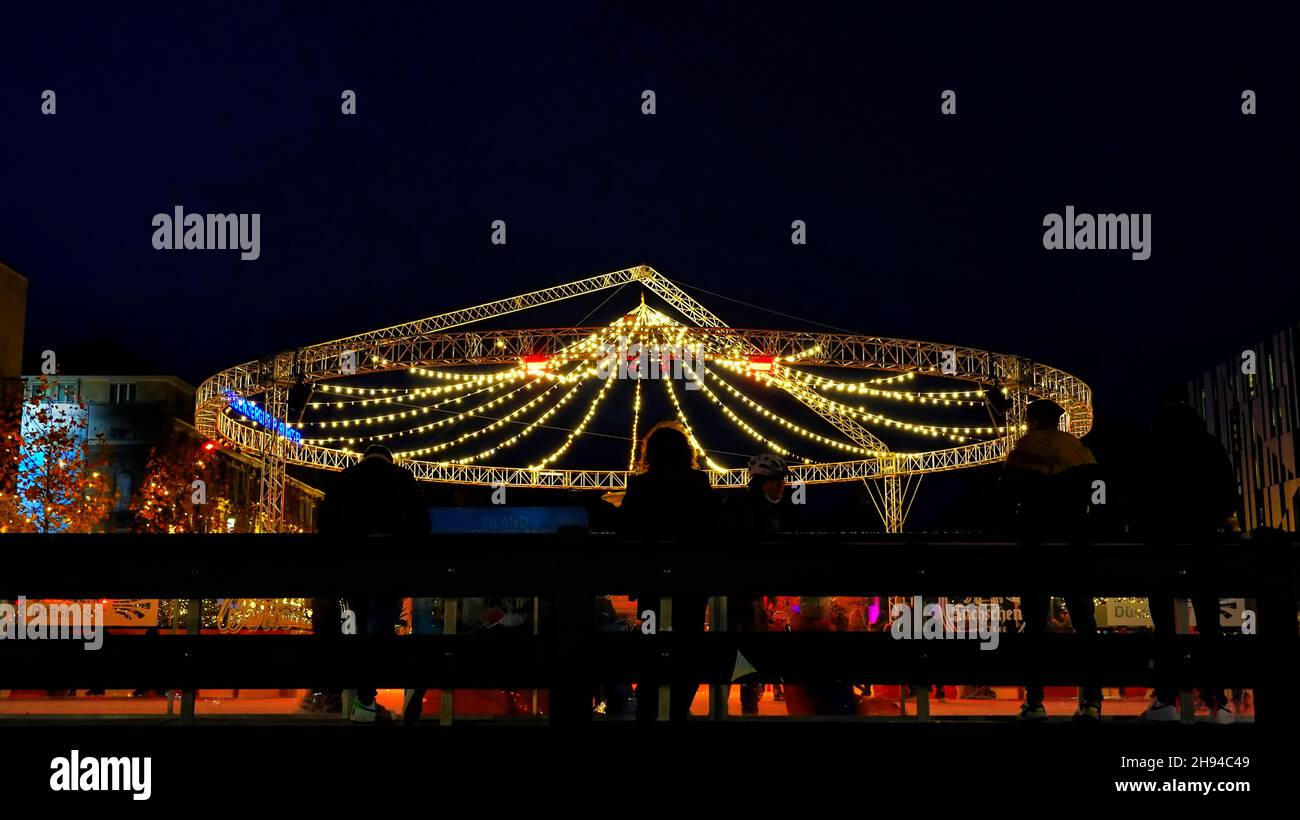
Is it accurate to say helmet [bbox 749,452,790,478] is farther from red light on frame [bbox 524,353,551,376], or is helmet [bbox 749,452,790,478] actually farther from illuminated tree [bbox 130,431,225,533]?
illuminated tree [bbox 130,431,225,533]

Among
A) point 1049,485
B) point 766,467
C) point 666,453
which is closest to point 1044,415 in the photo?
point 1049,485

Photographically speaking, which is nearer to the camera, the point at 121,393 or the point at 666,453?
the point at 666,453

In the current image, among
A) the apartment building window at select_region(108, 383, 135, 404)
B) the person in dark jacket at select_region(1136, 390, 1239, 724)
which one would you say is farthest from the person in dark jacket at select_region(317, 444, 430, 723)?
the apartment building window at select_region(108, 383, 135, 404)

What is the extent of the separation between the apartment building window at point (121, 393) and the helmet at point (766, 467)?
71639 mm

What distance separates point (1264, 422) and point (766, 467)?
6847 cm

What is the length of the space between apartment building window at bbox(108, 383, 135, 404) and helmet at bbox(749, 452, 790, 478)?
71639mm

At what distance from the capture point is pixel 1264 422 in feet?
217

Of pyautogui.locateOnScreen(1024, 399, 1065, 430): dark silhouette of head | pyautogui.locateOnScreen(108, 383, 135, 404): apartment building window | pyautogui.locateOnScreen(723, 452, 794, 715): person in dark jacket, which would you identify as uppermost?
pyautogui.locateOnScreen(108, 383, 135, 404): apartment building window

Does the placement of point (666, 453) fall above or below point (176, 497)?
above

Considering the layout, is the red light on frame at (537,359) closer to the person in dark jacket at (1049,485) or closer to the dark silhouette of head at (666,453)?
the person in dark jacket at (1049,485)

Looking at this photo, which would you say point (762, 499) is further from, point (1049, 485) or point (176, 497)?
point (176, 497)

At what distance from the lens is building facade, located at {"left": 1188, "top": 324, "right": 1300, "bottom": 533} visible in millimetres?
→ 61562
